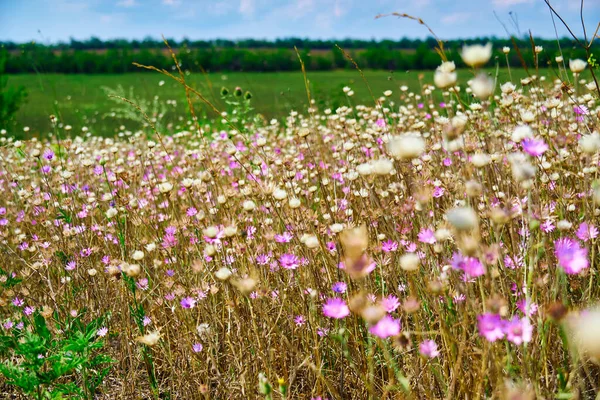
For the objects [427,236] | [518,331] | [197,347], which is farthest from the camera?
[197,347]

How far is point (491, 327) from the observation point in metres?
1.07

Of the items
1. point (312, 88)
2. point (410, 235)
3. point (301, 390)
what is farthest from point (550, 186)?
point (312, 88)

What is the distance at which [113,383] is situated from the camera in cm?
191

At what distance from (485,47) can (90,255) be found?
7.10ft

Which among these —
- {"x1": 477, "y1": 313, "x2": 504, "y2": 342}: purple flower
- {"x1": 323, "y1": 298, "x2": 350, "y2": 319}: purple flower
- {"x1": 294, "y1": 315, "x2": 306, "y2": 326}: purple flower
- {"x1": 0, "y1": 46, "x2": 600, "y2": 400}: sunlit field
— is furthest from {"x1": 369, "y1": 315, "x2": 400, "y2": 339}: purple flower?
{"x1": 294, "y1": 315, "x2": 306, "y2": 326}: purple flower

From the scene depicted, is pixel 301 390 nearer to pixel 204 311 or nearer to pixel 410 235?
pixel 204 311

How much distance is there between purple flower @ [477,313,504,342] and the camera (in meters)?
1.06

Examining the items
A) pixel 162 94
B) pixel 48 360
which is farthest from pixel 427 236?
pixel 162 94

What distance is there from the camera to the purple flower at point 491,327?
3.47 ft

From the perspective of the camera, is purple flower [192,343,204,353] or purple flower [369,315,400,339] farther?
purple flower [192,343,204,353]

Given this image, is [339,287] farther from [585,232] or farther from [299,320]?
[585,232]

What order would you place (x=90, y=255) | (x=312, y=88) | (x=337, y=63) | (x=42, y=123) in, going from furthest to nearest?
(x=337, y=63)
(x=42, y=123)
(x=312, y=88)
(x=90, y=255)

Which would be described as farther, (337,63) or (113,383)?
(337,63)

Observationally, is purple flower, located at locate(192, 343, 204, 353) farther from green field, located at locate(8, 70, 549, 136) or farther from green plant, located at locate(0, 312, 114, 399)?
green field, located at locate(8, 70, 549, 136)
